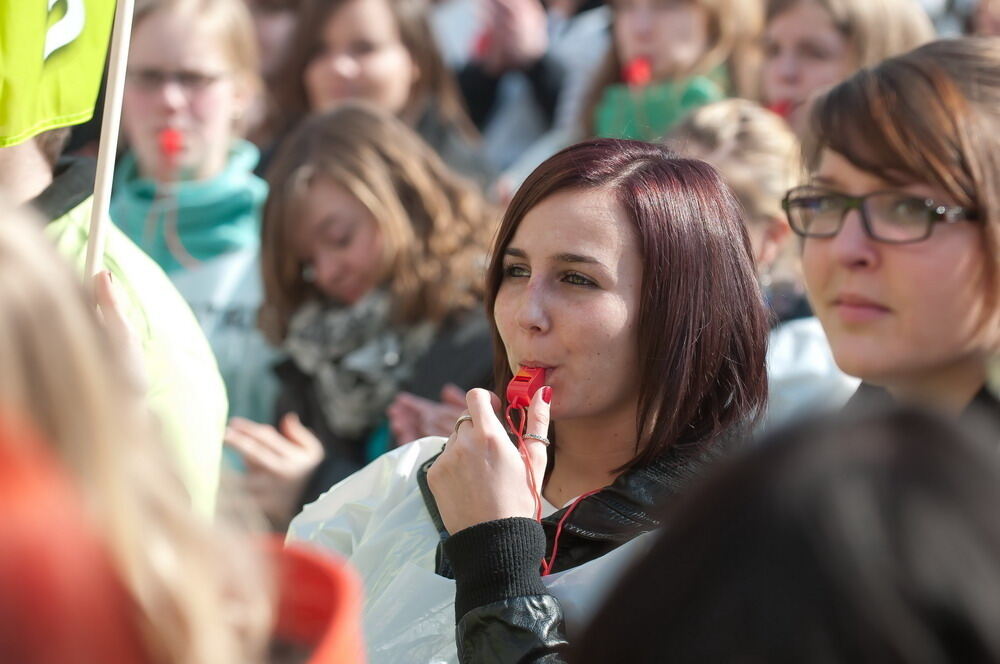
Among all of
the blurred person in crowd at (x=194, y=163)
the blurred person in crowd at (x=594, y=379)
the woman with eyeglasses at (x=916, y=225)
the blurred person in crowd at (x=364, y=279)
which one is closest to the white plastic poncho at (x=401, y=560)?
the blurred person in crowd at (x=594, y=379)

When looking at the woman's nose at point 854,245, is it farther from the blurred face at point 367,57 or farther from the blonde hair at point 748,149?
the blurred face at point 367,57

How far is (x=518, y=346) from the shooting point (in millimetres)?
2250

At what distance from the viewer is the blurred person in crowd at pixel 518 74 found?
215 inches

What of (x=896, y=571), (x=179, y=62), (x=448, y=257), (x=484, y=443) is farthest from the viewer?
(x=179, y=62)

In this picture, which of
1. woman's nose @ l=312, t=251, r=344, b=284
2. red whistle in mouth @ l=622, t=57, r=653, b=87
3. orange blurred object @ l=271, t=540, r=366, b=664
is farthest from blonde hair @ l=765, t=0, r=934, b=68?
orange blurred object @ l=271, t=540, r=366, b=664

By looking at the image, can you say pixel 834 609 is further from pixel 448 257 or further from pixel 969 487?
pixel 448 257

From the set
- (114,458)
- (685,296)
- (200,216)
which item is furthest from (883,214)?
(200,216)

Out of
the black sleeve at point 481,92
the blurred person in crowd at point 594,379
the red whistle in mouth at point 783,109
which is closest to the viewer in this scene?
the blurred person in crowd at point 594,379

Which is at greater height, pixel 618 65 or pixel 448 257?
pixel 618 65

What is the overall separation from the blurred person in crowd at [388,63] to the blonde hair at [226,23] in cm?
43

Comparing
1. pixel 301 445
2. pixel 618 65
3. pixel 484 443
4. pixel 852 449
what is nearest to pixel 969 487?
pixel 852 449

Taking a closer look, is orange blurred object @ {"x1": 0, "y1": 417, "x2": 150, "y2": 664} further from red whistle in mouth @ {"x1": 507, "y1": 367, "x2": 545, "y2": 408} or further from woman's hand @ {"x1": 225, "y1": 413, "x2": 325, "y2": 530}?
woman's hand @ {"x1": 225, "y1": 413, "x2": 325, "y2": 530}

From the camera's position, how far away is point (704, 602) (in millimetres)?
956

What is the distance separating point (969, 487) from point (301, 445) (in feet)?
8.69
